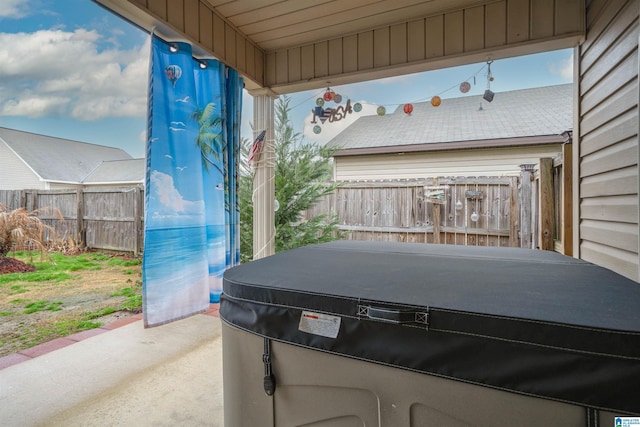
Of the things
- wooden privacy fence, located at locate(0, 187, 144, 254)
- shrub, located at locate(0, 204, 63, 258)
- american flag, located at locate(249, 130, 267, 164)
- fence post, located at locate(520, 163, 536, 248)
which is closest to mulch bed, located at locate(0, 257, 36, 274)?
shrub, located at locate(0, 204, 63, 258)

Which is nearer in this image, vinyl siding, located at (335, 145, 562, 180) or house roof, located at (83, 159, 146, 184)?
house roof, located at (83, 159, 146, 184)

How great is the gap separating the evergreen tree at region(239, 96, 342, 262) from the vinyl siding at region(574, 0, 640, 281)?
2469 mm

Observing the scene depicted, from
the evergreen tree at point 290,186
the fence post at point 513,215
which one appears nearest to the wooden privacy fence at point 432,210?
the fence post at point 513,215

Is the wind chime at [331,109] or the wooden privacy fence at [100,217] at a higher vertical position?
the wind chime at [331,109]

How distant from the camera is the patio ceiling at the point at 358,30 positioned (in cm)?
195

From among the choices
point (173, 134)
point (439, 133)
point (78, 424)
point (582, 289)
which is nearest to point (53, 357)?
point (78, 424)

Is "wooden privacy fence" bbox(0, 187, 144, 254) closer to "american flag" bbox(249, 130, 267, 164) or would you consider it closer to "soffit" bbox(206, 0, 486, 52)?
"american flag" bbox(249, 130, 267, 164)

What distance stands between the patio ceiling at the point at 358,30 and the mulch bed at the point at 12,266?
2099mm

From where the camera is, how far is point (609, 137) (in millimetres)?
1557

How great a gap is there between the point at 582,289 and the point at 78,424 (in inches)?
72.7

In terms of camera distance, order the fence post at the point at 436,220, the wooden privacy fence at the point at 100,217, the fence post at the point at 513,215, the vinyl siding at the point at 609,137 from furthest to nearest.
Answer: the fence post at the point at 436,220 → the fence post at the point at 513,215 → the wooden privacy fence at the point at 100,217 → the vinyl siding at the point at 609,137

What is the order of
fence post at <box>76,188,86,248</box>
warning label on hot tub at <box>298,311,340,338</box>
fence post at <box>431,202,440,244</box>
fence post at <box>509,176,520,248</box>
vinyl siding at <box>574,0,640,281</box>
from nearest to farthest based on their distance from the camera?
warning label on hot tub at <box>298,311,340,338</box> → vinyl siding at <box>574,0,640,281</box> → fence post at <box>76,188,86,248</box> → fence post at <box>509,176,520,248</box> → fence post at <box>431,202,440,244</box>

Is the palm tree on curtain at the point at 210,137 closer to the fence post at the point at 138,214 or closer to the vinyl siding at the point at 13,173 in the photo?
the vinyl siding at the point at 13,173

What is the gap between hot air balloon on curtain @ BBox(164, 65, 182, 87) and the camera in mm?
2029
